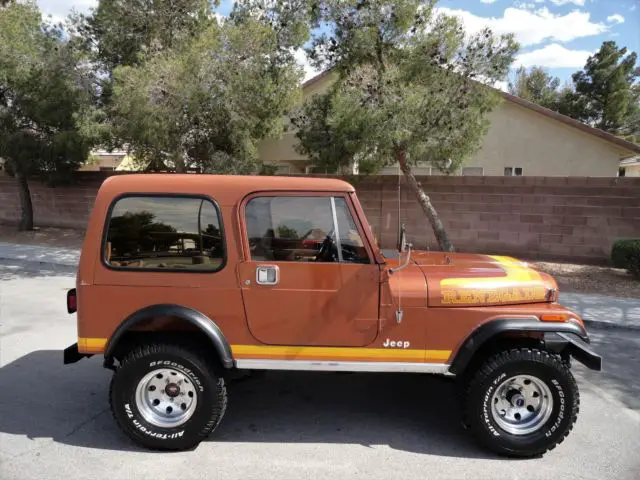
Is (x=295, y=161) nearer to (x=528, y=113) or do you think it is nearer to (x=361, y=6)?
(x=528, y=113)

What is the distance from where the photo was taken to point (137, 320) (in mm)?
3371

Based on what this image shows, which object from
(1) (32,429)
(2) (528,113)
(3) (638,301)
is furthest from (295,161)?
(1) (32,429)

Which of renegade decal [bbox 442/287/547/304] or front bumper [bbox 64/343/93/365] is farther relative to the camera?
front bumper [bbox 64/343/93/365]

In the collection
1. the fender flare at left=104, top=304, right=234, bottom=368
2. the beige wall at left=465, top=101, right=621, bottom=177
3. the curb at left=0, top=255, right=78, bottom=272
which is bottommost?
the curb at left=0, top=255, right=78, bottom=272

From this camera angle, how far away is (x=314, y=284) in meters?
3.38

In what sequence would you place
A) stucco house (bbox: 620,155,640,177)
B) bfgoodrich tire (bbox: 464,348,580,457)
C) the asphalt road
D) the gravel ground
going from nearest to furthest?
the asphalt road, bfgoodrich tire (bbox: 464,348,580,457), the gravel ground, stucco house (bbox: 620,155,640,177)

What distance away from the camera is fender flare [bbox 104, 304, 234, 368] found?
10.9 ft

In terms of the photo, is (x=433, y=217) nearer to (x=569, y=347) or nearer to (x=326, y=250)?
(x=569, y=347)

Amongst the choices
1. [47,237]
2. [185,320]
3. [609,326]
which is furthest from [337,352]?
[47,237]

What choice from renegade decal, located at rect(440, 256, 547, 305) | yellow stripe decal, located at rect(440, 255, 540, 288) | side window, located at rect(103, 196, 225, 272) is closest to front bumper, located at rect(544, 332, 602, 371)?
renegade decal, located at rect(440, 256, 547, 305)

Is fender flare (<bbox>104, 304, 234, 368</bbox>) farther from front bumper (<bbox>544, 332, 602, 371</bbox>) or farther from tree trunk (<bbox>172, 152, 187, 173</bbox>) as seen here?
tree trunk (<bbox>172, 152, 187, 173</bbox>)

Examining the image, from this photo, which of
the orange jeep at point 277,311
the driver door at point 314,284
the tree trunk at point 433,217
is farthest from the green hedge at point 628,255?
the driver door at point 314,284

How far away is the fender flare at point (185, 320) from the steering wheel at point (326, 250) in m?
0.86

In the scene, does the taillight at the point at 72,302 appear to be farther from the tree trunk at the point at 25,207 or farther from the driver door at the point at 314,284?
the tree trunk at the point at 25,207
